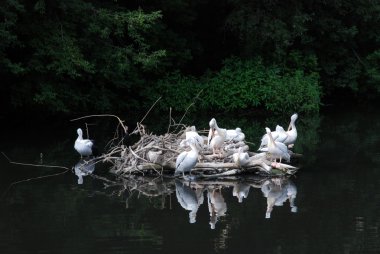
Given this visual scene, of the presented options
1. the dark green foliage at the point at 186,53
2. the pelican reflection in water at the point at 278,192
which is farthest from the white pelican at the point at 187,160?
the dark green foliage at the point at 186,53

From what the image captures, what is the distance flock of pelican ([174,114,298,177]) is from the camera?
1411 cm

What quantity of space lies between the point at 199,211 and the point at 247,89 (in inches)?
551

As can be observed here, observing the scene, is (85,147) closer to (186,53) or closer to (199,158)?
(199,158)

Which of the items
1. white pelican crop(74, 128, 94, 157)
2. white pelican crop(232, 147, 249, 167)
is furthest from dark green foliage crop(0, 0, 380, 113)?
white pelican crop(232, 147, 249, 167)

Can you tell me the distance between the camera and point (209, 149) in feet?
50.7

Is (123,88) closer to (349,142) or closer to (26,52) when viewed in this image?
(26,52)

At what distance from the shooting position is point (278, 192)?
13.3m

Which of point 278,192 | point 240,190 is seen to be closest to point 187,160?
point 240,190

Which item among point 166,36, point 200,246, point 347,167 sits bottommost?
point 200,246

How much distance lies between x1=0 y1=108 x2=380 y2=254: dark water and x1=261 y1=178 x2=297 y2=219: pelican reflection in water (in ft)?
0.06

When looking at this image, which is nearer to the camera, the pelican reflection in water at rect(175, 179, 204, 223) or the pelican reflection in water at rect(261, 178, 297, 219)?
the pelican reflection in water at rect(175, 179, 204, 223)

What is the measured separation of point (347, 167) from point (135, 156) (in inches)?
164

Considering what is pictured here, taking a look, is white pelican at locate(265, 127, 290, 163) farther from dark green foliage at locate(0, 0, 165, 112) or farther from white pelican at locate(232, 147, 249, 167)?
dark green foliage at locate(0, 0, 165, 112)

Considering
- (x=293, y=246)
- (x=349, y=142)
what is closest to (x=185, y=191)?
(x=293, y=246)
